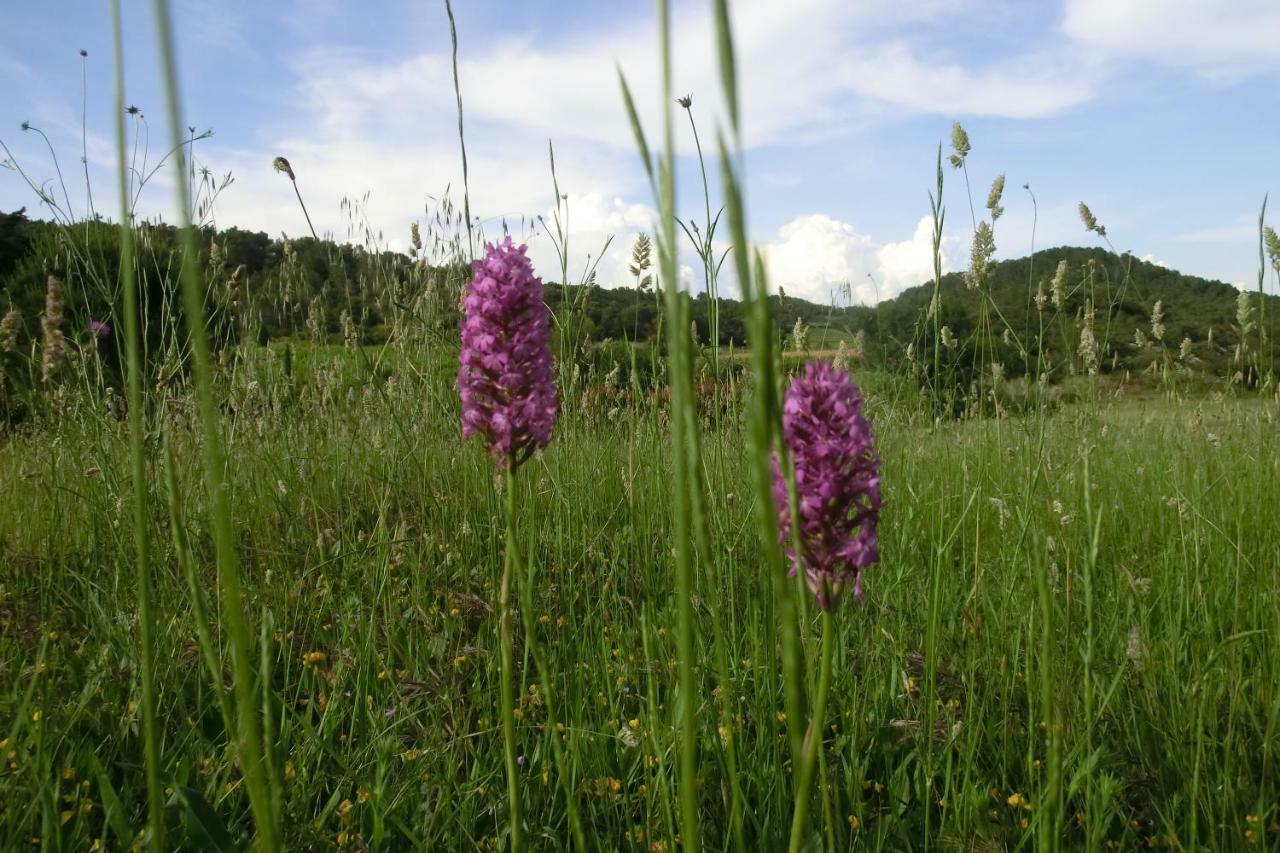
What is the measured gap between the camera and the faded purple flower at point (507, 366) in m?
1.63

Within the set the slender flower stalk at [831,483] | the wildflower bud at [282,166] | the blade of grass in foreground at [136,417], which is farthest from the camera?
the wildflower bud at [282,166]

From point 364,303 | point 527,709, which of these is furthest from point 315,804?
point 364,303

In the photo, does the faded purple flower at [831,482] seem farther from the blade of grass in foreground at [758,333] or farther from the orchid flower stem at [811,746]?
the blade of grass in foreground at [758,333]

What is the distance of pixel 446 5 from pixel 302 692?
6.71ft

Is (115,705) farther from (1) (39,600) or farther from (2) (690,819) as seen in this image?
(2) (690,819)

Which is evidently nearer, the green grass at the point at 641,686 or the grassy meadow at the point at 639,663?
the grassy meadow at the point at 639,663

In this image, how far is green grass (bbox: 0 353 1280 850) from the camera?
1.64 metres

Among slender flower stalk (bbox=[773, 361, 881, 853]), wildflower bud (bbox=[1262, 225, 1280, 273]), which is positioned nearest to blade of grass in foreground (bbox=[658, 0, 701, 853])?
slender flower stalk (bbox=[773, 361, 881, 853])

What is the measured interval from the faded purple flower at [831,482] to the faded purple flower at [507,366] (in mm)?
573

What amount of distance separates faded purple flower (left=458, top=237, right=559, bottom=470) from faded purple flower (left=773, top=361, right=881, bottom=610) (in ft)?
1.88

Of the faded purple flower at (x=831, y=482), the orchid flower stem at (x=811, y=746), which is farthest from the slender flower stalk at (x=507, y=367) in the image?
the orchid flower stem at (x=811, y=746)

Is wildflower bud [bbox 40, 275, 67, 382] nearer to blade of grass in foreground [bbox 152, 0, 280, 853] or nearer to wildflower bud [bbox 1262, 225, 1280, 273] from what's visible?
blade of grass in foreground [bbox 152, 0, 280, 853]

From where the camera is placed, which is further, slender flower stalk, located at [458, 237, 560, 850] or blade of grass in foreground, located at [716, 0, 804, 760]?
slender flower stalk, located at [458, 237, 560, 850]

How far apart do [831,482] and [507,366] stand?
2.42 feet
